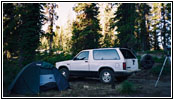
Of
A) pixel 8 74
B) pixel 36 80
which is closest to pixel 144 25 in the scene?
pixel 8 74

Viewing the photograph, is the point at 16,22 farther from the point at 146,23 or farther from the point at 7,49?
the point at 146,23

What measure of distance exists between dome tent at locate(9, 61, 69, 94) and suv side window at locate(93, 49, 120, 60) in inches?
104

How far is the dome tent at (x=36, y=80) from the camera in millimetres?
7633

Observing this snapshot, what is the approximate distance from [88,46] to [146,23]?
1840cm

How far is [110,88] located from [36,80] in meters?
3.64

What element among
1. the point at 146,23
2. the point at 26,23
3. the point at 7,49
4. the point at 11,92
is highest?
the point at 146,23

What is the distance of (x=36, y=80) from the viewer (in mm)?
7754

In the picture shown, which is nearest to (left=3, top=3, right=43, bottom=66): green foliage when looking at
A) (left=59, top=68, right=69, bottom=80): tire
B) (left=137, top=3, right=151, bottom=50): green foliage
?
(left=59, top=68, right=69, bottom=80): tire

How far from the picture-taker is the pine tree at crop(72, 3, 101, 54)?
1944cm

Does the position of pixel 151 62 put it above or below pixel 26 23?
below

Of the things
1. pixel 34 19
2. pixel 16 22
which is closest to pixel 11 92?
pixel 16 22

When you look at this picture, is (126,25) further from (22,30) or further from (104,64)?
(22,30)

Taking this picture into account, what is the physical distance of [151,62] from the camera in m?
14.5

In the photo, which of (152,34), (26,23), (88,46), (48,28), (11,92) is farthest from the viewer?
(152,34)
